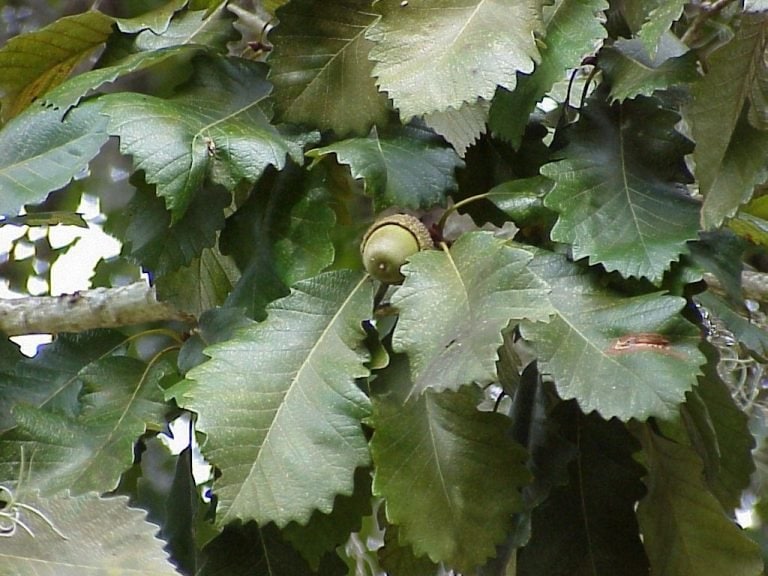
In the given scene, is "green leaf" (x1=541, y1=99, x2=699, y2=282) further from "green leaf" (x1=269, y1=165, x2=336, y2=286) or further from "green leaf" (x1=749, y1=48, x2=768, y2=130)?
"green leaf" (x1=269, y1=165, x2=336, y2=286)

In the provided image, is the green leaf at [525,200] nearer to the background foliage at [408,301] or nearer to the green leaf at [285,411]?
the background foliage at [408,301]

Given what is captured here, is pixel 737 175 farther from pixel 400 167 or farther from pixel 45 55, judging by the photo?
pixel 45 55

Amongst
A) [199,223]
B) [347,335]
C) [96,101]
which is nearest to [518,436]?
[347,335]

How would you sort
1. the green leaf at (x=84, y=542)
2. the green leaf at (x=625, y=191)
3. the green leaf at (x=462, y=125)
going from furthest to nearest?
1. the green leaf at (x=462, y=125)
2. the green leaf at (x=625, y=191)
3. the green leaf at (x=84, y=542)

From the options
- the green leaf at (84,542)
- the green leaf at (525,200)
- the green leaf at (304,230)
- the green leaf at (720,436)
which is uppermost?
the green leaf at (525,200)

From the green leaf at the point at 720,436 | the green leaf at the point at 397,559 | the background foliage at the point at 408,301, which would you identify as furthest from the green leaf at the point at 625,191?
the green leaf at the point at 397,559

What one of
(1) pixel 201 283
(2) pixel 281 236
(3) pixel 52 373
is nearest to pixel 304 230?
(2) pixel 281 236
